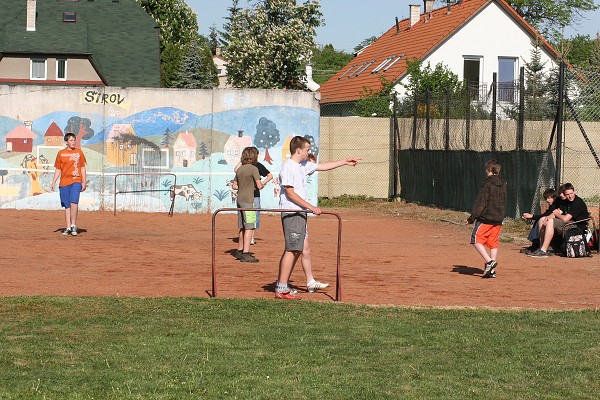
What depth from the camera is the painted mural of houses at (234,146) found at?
26578 mm

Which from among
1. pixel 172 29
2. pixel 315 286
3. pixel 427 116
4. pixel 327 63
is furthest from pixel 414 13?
pixel 327 63

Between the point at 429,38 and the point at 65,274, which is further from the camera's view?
the point at 429,38

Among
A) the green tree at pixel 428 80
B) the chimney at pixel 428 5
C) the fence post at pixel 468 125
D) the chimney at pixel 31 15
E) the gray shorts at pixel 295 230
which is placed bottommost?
the gray shorts at pixel 295 230

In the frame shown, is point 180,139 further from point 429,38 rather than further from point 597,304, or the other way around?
point 429,38

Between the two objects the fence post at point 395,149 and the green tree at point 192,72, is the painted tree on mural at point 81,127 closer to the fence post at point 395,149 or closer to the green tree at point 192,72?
the fence post at point 395,149

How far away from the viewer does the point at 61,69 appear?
4966 centimetres

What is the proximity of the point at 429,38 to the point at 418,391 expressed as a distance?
39324 millimetres

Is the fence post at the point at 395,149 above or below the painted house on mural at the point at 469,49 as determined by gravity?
below

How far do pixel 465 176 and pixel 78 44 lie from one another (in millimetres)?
29354

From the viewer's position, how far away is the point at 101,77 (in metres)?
49.0

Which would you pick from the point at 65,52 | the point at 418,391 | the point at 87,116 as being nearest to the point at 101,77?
the point at 65,52

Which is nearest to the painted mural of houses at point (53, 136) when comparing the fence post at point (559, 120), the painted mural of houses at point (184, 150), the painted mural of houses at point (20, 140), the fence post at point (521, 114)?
the painted mural of houses at point (20, 140)

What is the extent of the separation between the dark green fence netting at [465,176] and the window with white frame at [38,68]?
23979mm

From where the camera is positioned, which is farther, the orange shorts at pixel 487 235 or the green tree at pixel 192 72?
the green tree at pixel 192 72
